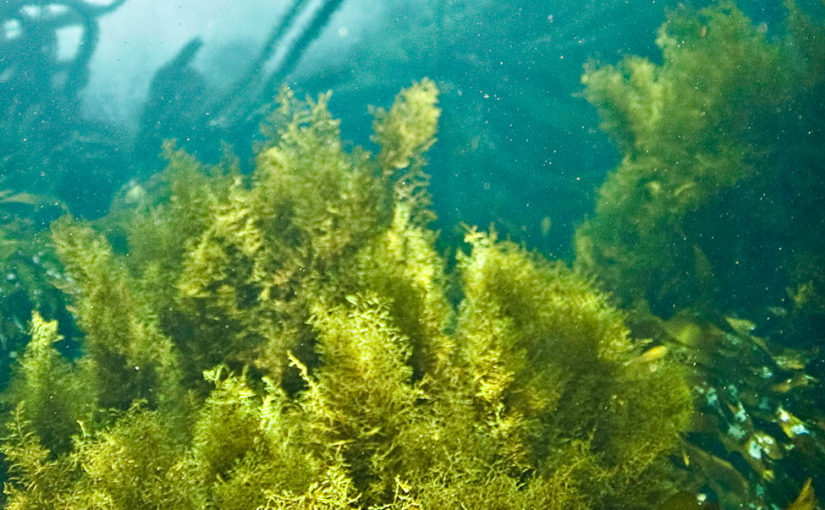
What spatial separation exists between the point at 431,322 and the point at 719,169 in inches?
174

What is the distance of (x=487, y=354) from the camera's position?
10.1ft

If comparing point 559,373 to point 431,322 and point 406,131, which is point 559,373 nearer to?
point 431,322

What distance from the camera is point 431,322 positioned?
11.2ft

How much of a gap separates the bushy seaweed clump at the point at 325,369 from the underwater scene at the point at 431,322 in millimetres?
18

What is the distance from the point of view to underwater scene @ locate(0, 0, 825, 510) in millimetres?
2684

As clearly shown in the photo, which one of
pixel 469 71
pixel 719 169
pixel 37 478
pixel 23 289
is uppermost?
pixel 469 71

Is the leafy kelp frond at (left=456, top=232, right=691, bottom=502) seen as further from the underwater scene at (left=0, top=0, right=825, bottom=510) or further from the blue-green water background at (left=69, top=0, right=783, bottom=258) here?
the blue-green water background at (left=69, top=0, right=783, bottom=258)

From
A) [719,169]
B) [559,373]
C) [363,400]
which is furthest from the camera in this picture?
[719,169]

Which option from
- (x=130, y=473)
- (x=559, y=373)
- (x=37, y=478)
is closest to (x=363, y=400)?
(x=130, y=473)

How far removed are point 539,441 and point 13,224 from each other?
978 centimetres

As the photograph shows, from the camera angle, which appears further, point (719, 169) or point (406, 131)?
point (719, 169)

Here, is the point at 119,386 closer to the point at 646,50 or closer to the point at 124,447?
the point at 124,447

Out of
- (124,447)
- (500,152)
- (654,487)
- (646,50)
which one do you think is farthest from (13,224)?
(646,50)

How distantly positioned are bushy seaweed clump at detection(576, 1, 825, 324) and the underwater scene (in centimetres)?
3
